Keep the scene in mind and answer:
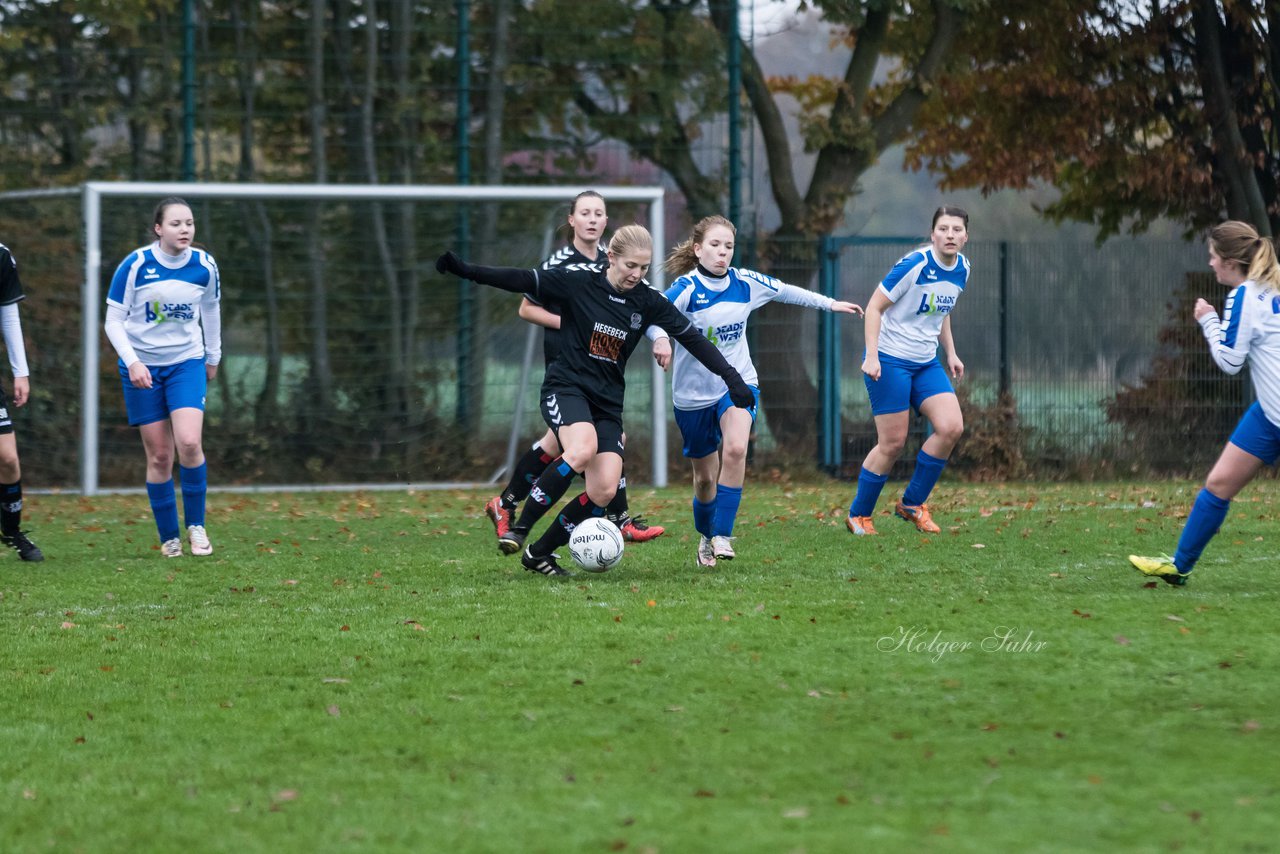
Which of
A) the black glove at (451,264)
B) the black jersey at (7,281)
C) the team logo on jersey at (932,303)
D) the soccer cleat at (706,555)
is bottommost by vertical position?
the soccer cleat at (706,555)

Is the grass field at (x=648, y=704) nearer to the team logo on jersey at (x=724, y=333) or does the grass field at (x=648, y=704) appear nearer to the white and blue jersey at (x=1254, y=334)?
the white and blue jersey at (x=1254, y=334)

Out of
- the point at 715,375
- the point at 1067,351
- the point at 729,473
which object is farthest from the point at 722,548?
the point at 1067,351

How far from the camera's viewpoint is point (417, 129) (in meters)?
16.0

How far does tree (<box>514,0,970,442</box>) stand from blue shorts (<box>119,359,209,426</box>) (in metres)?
7.76

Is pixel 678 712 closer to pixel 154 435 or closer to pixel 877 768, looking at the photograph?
pixel 877 768

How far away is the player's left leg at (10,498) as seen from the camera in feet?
28.9

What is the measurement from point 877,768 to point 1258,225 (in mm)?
14296

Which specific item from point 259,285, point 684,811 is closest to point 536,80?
point 259,285

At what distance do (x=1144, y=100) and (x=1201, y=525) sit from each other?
11652 mm

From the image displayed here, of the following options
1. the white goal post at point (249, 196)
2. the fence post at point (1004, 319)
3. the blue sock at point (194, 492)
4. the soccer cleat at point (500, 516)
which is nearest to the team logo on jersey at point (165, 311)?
the blue sock at point (194, 492)

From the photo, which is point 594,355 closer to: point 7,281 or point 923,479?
point 923,479

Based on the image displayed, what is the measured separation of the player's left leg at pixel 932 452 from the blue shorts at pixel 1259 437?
8.31 ft

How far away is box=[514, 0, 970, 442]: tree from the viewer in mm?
15898

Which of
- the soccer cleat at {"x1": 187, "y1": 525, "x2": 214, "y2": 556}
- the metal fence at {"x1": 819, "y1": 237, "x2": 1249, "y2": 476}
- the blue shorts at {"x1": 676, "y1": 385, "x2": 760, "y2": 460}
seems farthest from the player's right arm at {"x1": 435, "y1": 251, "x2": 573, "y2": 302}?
the metal fence at {"x1": 819, "y1": 237, "x2": 1249, "y2": 476}
